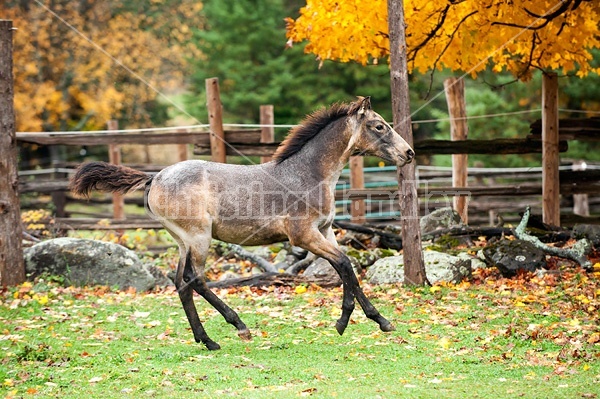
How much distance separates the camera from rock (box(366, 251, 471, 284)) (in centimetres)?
999

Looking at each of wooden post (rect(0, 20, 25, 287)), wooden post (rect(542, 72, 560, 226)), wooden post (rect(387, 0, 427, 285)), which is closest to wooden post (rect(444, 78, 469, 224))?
wooden post (rect(542, 72, 560, 226))

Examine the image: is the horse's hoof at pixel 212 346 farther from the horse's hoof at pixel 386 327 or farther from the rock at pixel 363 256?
the rock at pixel 363 256

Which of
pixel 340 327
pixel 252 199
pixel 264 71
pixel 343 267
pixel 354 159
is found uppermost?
pixel 264 71

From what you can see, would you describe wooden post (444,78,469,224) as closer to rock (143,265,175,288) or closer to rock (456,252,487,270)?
rock (456,252,487,270)

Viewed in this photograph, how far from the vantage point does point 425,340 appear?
7.07m

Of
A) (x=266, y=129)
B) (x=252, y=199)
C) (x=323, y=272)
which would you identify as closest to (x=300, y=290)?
(x=323, y=272)

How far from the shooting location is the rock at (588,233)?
11.1 m

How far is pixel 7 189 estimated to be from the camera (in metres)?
10.4

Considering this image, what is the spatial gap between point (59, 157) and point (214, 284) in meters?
17.1

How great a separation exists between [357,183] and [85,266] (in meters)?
5.48

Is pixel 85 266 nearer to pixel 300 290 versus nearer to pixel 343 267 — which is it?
pixel 300 290

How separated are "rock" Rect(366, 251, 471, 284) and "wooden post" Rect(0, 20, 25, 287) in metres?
4.86

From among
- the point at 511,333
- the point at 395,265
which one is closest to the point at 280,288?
the point at 395,265

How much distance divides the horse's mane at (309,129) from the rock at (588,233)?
5013 millimetres
